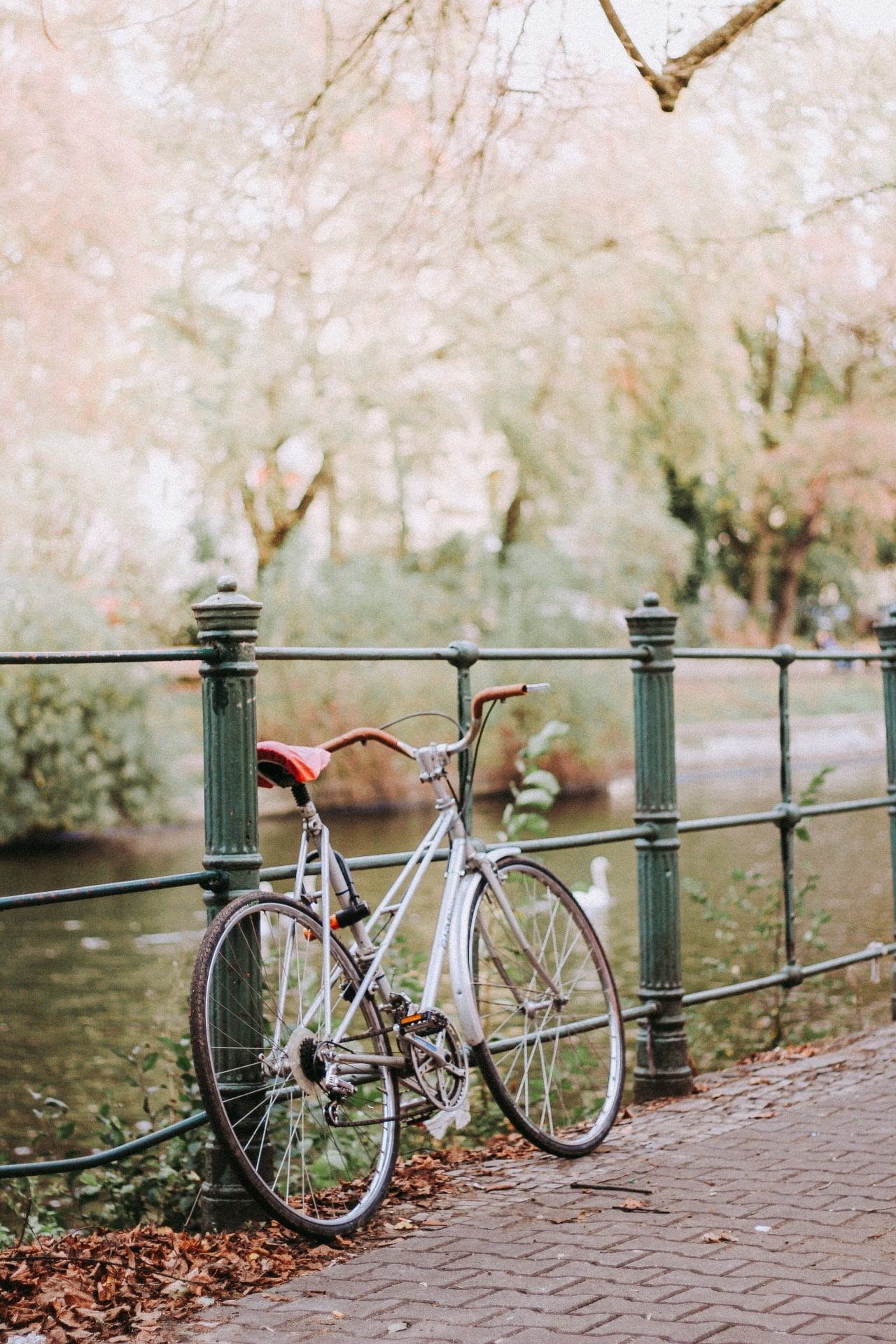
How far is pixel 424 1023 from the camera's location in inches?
154

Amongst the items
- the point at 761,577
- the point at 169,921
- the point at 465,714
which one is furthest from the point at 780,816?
the point at 761,577

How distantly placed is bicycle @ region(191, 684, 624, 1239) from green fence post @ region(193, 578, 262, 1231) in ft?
0.20

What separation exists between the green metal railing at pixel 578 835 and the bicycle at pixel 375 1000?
0.10 meters

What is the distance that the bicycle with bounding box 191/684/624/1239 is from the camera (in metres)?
3.57

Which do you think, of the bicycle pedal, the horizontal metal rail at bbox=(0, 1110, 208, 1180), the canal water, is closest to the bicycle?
the bicycle pedal

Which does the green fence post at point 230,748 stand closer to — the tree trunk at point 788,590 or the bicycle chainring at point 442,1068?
the bicycle chainring at point 442,1068

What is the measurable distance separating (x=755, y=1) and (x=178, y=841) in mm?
17280

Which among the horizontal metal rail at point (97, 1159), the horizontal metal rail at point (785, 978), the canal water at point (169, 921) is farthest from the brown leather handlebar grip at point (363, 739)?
the canal water at point (169, 921)

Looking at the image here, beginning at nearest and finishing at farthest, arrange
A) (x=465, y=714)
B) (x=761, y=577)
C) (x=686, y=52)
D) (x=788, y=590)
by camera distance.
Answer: (x=465, y=714) → (x=686, y=52) → (x=761, y=577) → (x=788, y=590)

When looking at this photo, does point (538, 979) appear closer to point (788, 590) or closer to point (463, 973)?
point (463, 973)

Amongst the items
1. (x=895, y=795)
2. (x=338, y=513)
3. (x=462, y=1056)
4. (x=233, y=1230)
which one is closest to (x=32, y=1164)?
(x=233, y=1230)

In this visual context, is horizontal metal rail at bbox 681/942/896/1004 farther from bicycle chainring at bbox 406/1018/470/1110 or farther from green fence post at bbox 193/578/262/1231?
green fence post at bbox 193/578/262/1231

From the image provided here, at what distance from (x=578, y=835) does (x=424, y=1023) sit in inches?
71.1

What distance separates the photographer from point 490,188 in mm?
7352
